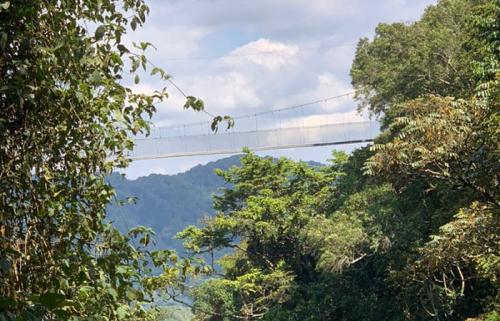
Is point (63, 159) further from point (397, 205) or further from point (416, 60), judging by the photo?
point (416, 60)

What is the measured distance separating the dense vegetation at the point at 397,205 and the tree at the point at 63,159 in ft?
14.9

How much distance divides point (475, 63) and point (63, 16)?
836 centimetres

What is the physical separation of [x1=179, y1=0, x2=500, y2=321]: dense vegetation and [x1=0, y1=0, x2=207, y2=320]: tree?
4546mm

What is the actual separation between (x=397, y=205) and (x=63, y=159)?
489 inches

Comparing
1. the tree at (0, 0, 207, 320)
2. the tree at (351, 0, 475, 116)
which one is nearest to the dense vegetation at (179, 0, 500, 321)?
the tree at (351, 0, 475, 116)

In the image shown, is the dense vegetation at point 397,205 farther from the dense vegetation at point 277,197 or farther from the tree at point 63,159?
the tree at point 63,159

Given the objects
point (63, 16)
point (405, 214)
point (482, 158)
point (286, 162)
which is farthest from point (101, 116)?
point (286, 162)

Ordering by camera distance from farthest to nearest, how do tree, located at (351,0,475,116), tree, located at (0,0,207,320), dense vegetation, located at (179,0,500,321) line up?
tree, located at (351,0,475,116), dense vegetation, located at (179,0,500,321), tree, located at (0,0,207,320)

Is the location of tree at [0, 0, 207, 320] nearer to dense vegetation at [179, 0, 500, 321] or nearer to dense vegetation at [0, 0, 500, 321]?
dense vegetation at [0, 0, 500, 321]

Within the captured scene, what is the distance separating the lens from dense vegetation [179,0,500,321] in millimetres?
7688

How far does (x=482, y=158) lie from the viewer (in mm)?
6645

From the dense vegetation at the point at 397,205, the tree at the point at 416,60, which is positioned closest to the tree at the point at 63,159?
the dense vegetation at the point at 397,205

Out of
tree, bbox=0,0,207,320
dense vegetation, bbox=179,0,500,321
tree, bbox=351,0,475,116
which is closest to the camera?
tree, bbox=0,0,207,320

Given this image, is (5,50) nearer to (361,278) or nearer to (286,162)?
(361,278)
